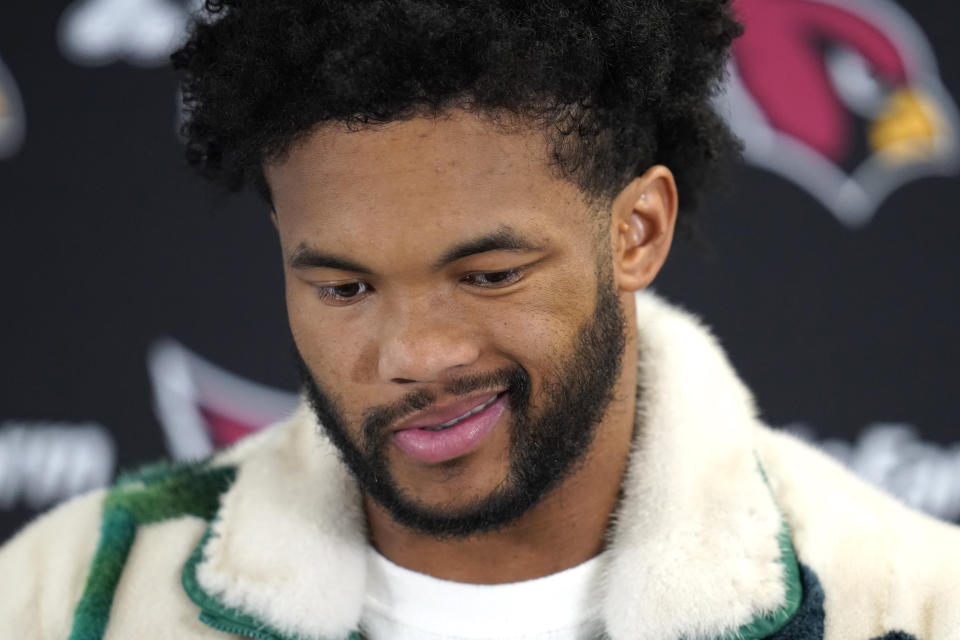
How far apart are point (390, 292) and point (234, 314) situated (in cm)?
142

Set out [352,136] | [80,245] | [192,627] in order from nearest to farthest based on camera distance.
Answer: [352,136]
[192,627]
[80,245]

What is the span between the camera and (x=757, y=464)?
1.66 meters

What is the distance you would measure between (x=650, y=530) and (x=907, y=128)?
4.78 ft

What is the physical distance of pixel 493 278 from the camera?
1.48 meters

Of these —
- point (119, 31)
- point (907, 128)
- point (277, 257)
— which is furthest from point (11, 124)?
point (907, 128)

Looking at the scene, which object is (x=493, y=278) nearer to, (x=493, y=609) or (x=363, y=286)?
(x=363, y=286)

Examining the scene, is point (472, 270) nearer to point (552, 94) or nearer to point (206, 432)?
point (552, 94)

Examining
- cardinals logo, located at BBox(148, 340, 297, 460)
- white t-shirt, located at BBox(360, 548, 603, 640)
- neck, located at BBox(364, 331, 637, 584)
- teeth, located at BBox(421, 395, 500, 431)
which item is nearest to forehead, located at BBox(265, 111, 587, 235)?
teeth, located at BBox(421, 395, 500, 431)

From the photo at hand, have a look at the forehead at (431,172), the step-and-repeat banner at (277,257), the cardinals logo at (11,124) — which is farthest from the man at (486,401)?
the cardinals logo at (11,124)

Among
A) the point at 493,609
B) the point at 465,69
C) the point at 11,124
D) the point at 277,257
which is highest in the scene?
the point at 465,69

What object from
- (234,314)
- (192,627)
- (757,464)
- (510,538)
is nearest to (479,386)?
(510,538)

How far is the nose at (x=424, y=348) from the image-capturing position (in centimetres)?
143

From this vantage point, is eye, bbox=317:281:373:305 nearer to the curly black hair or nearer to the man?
the man

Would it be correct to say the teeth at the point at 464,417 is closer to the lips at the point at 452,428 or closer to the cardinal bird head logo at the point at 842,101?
the lips at the point at 452,428
